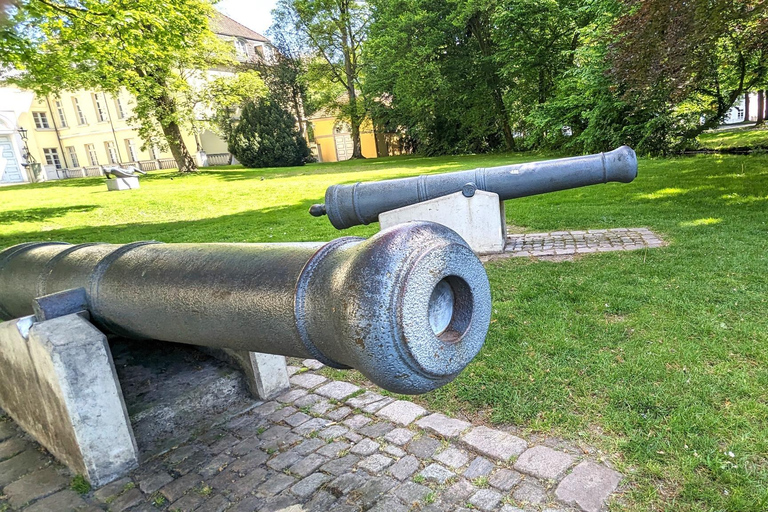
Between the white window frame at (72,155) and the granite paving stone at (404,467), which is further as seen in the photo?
the white window frame at (72,155)

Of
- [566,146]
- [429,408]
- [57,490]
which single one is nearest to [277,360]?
[429,408]

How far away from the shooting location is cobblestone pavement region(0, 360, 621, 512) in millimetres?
2389

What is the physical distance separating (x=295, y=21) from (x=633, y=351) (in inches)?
1657

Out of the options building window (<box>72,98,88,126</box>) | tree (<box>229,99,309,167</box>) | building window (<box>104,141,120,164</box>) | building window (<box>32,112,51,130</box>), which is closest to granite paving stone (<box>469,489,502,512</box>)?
tree (<box>229,99,309,167</box>)

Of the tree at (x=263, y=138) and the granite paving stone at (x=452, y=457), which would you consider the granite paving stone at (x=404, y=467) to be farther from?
the tree at (x=263, y=138)

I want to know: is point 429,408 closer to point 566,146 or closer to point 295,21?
point 566,146

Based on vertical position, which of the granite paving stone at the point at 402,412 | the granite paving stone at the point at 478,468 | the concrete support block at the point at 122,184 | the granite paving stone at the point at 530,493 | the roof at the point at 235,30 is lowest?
the granite paving stone at the point at 530,493

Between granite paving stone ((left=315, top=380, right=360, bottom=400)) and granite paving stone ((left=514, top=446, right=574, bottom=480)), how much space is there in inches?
52.1

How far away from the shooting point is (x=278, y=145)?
32.1 meters

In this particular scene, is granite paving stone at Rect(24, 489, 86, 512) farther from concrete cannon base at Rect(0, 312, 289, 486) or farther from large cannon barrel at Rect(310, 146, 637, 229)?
large cannon barrel at Rect(310, 146, 637, 229)

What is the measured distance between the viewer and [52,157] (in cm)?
4144

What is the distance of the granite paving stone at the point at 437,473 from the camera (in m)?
2.51

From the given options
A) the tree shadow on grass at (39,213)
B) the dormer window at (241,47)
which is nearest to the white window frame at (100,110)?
the dormer window at (241,47)

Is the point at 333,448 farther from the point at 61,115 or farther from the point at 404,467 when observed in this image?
the point at 61,115
